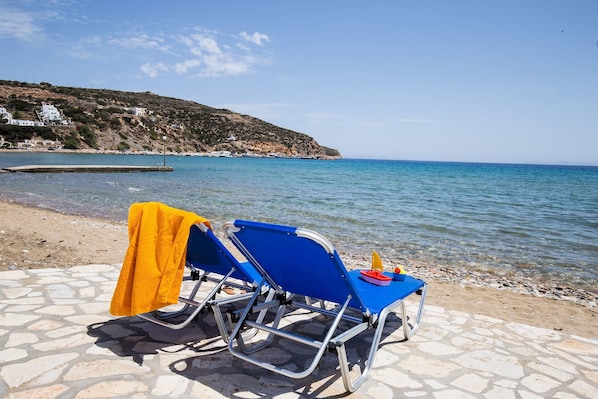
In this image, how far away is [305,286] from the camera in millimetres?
3135

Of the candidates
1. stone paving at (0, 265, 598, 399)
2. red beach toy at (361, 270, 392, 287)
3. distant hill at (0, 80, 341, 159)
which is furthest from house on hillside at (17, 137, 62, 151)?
red beach toy at (361, 270, 392, 287)

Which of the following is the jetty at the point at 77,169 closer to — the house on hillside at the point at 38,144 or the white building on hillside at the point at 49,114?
the house on hillside at the point at 38,144

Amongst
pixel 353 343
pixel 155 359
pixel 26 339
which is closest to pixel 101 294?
pixel 26 339

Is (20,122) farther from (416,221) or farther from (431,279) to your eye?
Result: (431,279)

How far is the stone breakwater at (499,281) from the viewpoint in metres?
6.51

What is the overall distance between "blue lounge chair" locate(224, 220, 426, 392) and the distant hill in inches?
2679

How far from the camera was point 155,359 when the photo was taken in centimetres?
311

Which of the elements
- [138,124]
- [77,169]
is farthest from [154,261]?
[138,124]

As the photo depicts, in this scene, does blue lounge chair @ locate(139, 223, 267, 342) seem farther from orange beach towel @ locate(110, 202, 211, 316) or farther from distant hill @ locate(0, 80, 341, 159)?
distant hill @ locate(0, 80, 341, 159)

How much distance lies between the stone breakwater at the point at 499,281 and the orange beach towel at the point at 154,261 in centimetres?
466

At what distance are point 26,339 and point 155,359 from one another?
111cm

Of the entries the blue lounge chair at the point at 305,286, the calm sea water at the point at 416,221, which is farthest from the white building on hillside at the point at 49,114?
the blue lounge chair at the point at 305,286

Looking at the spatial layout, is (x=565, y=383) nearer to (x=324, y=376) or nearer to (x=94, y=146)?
(x=324, y=376)

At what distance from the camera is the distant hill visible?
66.8m
